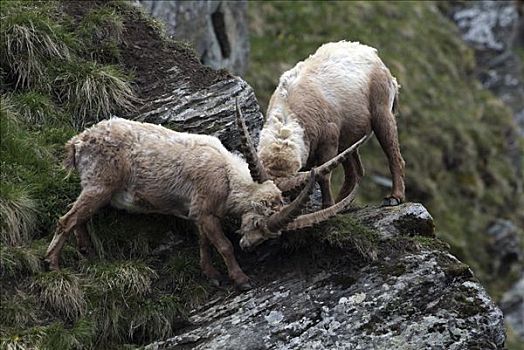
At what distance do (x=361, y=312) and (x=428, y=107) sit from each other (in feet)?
64.4

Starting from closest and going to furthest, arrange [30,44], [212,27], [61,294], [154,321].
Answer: [61,294] → [154,321] → [30,44] → [212,27]

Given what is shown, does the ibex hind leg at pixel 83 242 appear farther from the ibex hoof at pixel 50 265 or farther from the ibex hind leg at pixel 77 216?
the ibex hoof at pixel 50 265

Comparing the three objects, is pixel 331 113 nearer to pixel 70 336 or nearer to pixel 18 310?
pixel 70 336

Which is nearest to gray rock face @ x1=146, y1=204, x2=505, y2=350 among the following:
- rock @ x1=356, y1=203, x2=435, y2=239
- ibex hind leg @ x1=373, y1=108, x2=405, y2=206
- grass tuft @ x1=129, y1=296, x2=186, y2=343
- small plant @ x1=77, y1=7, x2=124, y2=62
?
grass tuft @ x1=129, y1=296, x2=186, y2=343

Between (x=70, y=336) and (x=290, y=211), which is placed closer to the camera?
(x=70, y=336)

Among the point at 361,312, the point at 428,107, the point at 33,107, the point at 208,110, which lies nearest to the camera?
the point at 361,312

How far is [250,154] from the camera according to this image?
9.87m

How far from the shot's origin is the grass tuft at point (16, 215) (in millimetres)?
9719

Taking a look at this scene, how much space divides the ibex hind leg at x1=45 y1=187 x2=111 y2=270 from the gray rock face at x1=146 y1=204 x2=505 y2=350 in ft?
4.86

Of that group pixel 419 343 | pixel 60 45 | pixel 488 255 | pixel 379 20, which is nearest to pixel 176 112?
pixel 60 45

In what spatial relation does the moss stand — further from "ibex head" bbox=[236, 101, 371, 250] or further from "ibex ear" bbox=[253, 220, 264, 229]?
"ibex ear" bbox=[253, 220, 264, 229]

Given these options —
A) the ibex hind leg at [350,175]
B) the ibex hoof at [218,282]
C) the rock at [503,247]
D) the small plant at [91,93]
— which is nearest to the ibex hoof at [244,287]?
the ibex hoof at [218,282]

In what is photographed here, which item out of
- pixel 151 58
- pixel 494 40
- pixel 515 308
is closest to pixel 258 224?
pixel 151 58

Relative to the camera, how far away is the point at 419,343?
31.5 ft
